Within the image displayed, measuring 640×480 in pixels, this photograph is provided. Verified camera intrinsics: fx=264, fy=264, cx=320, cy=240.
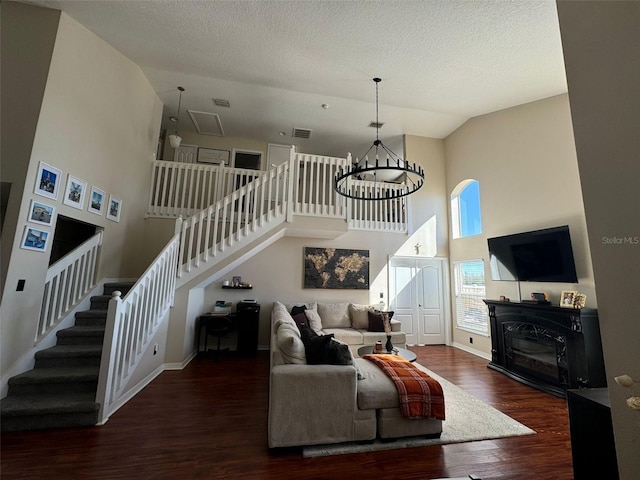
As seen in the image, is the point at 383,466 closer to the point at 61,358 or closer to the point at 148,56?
the point at 61,358

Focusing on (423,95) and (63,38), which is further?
(423,95)

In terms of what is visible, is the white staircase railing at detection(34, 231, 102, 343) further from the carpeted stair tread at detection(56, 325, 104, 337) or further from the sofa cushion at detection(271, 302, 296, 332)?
the sofa cushion at detection(271, 302, 296, 332)

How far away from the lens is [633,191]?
3.89 ft

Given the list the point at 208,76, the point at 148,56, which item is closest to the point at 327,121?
the point at 208,76

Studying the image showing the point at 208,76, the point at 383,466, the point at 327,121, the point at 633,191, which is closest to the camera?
the point at 633,191

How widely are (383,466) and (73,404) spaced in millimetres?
2947

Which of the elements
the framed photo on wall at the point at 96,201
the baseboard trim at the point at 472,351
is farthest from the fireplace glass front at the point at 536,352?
the framed photo on wall at the point at 96,201

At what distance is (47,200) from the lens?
9.98 ft

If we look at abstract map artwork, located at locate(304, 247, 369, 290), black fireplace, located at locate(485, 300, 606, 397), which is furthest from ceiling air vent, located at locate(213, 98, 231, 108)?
black fireplace, located at locate(485, 300, 606, 397)

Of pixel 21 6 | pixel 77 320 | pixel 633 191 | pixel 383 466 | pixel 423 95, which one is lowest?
pixel 383 466

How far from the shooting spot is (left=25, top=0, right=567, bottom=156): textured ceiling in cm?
316

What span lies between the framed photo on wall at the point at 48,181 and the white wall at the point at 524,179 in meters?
6.81

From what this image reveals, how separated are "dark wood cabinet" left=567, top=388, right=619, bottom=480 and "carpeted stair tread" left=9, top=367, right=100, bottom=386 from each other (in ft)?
A: 13.7

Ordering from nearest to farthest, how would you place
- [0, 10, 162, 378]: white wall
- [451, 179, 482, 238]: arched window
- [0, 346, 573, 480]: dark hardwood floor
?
[0, 346, 573, 480]: dark hardwood floor → [0, 10, 162, 378]: white wall → [451, 179, 482, 238]: arched window
